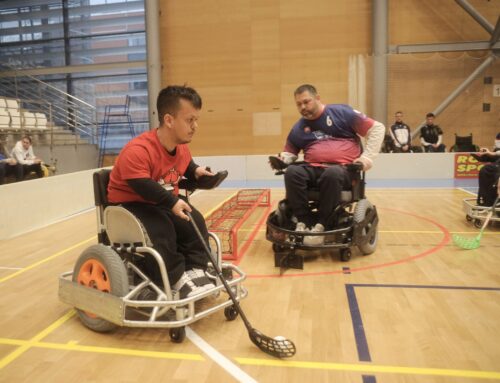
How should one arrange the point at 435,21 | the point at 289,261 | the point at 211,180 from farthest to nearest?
the point at 435,21, the point at 289,261, the point at 211,180

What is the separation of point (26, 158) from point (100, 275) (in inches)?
257

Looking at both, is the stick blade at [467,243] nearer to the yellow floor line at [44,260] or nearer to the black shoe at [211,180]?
the black shoe at [211,180]

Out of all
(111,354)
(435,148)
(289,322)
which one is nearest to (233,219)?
(289,322)

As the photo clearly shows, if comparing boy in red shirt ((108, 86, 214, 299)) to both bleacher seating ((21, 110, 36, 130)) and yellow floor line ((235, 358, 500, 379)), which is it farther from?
bleacher seating ((21, 110, 36, 130))

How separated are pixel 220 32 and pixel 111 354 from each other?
10.6 meters

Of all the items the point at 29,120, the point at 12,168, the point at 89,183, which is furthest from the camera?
the point at 29,120

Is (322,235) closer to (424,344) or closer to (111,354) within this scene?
(424,344)

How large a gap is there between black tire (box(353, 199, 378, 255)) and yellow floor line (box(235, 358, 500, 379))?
1.68 m

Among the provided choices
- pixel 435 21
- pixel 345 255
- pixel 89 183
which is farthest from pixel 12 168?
pixel 435 21

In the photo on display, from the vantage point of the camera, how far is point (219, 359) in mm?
2113

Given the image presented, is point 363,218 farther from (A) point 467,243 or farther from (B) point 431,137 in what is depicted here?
(B) point 431,137

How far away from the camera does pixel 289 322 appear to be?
2516mm

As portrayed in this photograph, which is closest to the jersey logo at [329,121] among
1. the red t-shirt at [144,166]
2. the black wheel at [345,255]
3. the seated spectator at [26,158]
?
the black wheel at [345,255]

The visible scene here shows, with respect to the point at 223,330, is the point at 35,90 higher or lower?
higher
